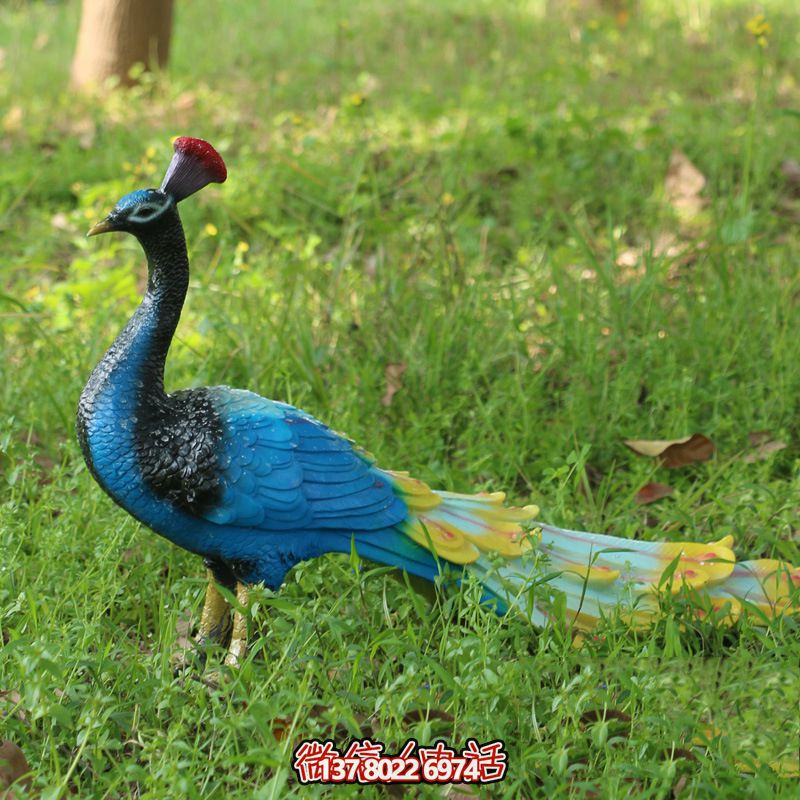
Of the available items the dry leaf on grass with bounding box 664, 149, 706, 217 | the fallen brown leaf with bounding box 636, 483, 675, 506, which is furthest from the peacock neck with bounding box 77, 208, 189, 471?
the dry leaf on grass with bounding box 664, 149, 706, 217

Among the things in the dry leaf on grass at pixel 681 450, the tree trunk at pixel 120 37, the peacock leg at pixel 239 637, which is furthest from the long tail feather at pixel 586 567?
the tree trunk at pixel 120 37

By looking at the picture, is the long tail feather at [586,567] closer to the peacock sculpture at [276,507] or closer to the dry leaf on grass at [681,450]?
the peacock sculpture at [276,507]

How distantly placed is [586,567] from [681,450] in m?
0.88

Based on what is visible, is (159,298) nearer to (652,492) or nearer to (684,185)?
(652,492)

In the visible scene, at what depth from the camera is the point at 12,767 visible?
198cm

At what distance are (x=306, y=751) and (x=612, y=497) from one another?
4.68ft

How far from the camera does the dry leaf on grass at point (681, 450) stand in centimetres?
312

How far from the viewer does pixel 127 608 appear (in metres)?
2.59

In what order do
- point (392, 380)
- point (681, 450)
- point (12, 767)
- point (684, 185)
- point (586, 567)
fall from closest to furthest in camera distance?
point (12, 767)
point (586, 567)
point (681, 450)
point (392, 380)
point (684, 185)

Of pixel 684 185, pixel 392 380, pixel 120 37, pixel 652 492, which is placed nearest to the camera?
pixel 652 492

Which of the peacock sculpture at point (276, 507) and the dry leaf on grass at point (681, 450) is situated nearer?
the peacock sculpture at point (276, 507)

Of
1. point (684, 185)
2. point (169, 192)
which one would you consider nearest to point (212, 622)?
point (169, 192)

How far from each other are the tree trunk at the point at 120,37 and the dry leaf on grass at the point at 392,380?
3.19m

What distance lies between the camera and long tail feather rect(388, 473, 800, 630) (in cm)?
233
